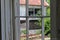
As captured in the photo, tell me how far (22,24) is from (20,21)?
0.12 feet

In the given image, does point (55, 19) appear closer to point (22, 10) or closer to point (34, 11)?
point (34, 11)

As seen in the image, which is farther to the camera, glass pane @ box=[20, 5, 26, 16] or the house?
glass pane @ box=[20, 5, 26, 16]

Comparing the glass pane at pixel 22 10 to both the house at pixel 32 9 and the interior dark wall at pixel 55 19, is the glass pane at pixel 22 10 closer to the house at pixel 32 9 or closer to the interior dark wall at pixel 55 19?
the house at pixel 32 9

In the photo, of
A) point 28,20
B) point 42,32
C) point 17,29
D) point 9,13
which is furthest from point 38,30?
point 9,13

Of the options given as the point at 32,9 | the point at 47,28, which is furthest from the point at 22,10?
the point at 47,28

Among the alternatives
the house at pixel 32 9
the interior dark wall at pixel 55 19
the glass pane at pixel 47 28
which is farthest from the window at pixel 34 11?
the interior dark wall at pixel 55 19

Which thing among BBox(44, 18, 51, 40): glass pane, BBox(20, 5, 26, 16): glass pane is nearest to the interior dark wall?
BBox(44, 18, 51, 40): glass pane

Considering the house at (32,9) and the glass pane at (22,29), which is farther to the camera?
the glass pane at (22,29)

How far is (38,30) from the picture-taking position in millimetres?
1520

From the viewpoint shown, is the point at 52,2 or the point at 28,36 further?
the point at 28,36

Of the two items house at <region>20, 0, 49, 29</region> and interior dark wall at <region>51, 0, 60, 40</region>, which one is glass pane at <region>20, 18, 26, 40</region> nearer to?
house at <region>20, 0, 49, 29</region>

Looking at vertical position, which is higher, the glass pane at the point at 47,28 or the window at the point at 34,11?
the window at the point at 34,11

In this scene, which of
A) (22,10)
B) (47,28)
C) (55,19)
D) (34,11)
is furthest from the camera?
(22,10)

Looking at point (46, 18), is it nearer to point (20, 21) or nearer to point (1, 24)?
point (20, 21)
